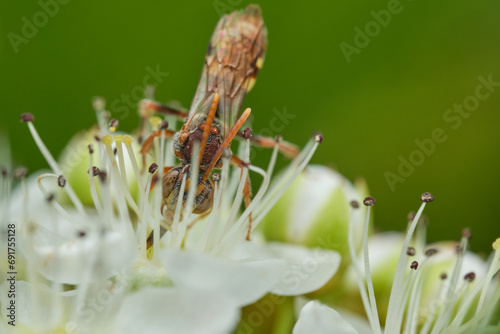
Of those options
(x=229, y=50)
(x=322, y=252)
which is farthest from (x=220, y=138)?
(x=322, y=252)

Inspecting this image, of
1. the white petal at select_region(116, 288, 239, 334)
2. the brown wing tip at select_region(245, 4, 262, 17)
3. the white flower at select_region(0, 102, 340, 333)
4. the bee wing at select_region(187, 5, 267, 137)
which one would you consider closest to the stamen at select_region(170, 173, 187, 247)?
the white flower at select_region(0, 102, 340, 333)

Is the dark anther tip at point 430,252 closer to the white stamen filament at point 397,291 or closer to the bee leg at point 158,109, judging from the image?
the white stamen filament at point 397,291

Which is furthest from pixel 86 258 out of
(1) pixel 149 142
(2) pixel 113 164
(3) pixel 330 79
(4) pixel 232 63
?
(3) pixel 330 79

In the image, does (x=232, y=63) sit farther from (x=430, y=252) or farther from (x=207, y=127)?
(x=430, y=252)

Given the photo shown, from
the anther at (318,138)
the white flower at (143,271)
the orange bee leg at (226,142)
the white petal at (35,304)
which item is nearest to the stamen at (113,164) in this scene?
the white flower at (143,271)

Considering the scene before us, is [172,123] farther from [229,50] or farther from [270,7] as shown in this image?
[270,7]

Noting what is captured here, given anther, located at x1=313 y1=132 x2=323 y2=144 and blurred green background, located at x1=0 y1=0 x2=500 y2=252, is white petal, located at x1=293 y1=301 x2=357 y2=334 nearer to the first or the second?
anther, located at x1=313 y1=132 x2=323 y2=144

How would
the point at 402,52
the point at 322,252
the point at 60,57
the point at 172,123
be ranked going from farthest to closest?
the point at 402,52
the point at 60,57
the point at 172,123
the point at 322,252
